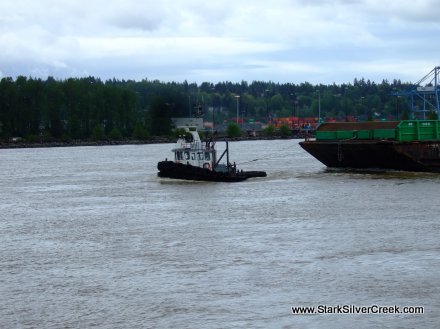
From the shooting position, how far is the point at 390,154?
6975 cm

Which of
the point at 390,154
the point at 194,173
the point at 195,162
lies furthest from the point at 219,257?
the point at 390,154

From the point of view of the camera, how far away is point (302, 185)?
211ft

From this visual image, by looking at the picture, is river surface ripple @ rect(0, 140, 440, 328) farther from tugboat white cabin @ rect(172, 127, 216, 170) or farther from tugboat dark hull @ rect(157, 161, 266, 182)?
tugboat white cabin @ rect(172, 127, 216, 170)

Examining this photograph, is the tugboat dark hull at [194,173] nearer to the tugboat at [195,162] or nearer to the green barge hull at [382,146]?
the tugboat at [195,162]

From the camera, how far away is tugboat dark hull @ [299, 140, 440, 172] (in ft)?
227

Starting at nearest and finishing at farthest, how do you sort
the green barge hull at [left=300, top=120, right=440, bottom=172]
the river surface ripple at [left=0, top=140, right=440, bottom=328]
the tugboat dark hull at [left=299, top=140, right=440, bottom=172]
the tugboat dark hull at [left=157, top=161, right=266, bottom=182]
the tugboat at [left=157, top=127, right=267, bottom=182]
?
the river surface ripple at [left=0, top=140, right=440, bottom=328] → the tugboat dark hull at [left=157, top=161, right=266, bottom=182] → the tugboat at [left=157, top=127, right=267, bottom=182] → the tugboat dark hull at [left=299, top=140, right=440, bottom=172] → the green barge hull at [left=300, top=120, right=440, bottom=172]

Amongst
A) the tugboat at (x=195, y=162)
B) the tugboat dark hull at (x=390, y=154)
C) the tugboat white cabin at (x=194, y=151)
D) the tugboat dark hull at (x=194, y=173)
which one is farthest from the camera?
the tugboat dark hull at (x=390, y=154)

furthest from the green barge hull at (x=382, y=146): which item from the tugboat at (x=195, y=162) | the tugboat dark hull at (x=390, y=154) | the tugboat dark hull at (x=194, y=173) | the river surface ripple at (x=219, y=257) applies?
the tugboat at (x=195, y=162)

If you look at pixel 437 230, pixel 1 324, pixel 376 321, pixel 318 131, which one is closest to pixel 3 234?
pixel 1 324

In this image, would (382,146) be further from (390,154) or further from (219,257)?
(219,257)

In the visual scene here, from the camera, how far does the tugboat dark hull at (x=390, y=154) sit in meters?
69.1

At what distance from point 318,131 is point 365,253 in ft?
157

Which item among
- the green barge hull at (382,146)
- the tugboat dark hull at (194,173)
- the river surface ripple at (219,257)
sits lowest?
the river surface ripple at (219,257)

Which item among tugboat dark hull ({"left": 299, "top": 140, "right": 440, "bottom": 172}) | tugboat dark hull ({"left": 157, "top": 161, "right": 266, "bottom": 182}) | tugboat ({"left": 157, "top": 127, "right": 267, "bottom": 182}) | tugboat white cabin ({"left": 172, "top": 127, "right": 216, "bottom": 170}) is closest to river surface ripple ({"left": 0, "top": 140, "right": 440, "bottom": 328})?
tugboat dark hull ({"left": 157, "top": 161, "right": 266, "bottom": 182})
